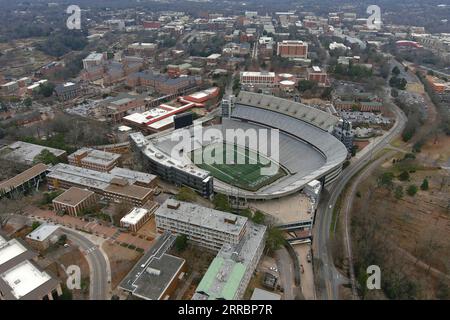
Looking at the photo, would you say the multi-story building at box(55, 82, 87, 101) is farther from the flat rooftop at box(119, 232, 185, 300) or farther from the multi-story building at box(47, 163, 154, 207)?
the flat rooftop at box(119, 232, 185, 300)

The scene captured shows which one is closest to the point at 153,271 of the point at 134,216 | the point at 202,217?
the point at 202,217

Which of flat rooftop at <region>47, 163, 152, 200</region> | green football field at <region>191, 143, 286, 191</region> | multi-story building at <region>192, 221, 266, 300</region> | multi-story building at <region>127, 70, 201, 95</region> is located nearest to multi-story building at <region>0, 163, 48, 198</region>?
flat rooftop at <region>47, 163, 152, 200</region>

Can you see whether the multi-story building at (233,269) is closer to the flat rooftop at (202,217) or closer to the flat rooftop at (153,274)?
the flat rooftop at (202,217)

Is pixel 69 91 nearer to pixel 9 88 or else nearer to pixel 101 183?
pixel 9 88

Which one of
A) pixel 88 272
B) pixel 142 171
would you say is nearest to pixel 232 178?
pixel 142 171

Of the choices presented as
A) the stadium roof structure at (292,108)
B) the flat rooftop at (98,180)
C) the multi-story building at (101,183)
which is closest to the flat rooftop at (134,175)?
the multi-story building at (101,183)
